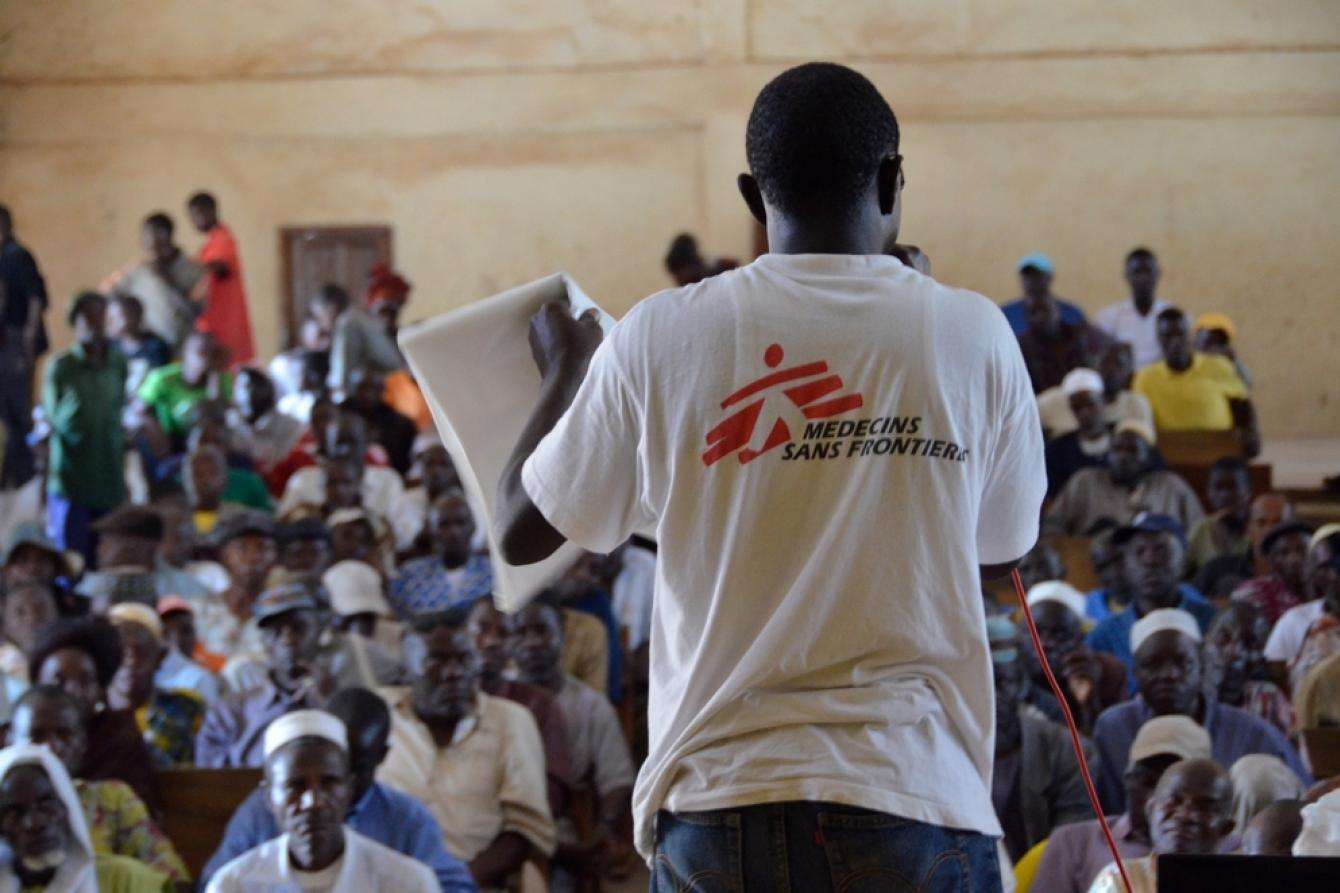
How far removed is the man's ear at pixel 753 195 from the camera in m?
2.22

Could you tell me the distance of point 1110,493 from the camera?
940 centimetres

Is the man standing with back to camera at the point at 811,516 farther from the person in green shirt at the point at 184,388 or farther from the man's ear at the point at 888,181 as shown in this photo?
the person in green shirt at the point at 184,388

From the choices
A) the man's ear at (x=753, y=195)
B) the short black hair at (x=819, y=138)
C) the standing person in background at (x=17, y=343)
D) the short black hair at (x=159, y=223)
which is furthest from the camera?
the short black hair at (x=159, y=223)

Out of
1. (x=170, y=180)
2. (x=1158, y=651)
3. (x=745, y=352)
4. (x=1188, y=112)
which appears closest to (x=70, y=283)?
(x=170, y=180)

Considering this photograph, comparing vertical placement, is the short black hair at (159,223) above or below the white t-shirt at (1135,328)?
above

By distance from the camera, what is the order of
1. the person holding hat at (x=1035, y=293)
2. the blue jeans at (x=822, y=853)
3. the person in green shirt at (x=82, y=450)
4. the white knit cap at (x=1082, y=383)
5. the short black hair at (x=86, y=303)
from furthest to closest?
1. the person holding hat at (x=1035, y=293)
2. the white knit cap at (x=1082, y=383)
3. the short black hair at (x=86, y=303)
4. the person in green shirt at (x=82, y=450)
5. the blue jeans at (x=822, y=853)

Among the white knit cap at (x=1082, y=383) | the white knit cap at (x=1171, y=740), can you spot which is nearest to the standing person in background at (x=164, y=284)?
the white knit cap at (x=1082, y=383)

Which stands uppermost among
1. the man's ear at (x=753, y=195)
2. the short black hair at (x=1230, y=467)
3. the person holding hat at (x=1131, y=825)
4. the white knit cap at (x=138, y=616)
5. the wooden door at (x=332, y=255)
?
the wooden door at (x=332, y=255)

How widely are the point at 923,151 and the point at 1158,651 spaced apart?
24.4 feet

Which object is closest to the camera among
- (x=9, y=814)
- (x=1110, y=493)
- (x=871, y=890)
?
(x=871, y=890)

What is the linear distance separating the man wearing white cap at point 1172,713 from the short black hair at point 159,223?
276 inches

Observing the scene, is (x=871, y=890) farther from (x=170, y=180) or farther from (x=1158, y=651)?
(x=170, y=180)

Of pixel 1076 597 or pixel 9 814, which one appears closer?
pixel 9 814

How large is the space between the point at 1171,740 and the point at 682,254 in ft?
20.6
